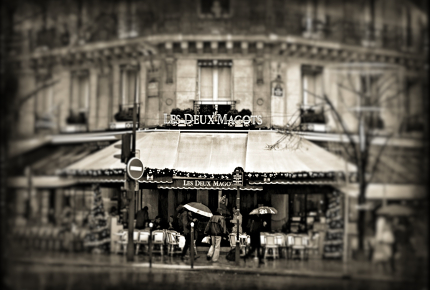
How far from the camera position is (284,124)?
18750mm

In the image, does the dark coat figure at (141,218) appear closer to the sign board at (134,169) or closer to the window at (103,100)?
the sign board at (134,169)

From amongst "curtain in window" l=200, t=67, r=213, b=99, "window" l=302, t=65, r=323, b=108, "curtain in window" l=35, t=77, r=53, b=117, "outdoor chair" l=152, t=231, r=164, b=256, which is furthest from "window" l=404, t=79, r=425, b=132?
"curtain in window" l=35, t=77, r=53, b=117

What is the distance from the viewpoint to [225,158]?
60.0 ft

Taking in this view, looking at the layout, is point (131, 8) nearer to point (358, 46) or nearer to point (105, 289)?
point (358, 46)

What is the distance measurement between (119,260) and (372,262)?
7.20m

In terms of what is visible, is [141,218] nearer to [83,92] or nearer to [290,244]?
[83,92]

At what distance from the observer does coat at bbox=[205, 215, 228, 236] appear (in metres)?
17.2

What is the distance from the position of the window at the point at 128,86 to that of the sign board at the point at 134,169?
170 inches

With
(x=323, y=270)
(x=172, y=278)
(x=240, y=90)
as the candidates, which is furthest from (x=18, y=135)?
(x=323, y=270)

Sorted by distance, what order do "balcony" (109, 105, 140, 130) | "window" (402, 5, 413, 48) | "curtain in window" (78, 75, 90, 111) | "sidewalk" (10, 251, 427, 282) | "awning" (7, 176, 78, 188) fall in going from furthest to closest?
"balcony" (109, 105, 140, 130), "curtain in window" (78, 75, 90, 111), "awning" (7, 176, 78, 188), "window" (402, 5, 413, 48), "sidewalk" (10, 251, 427, 282)


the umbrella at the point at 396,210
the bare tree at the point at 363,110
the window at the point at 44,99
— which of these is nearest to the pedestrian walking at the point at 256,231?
the bare tree at the point at 363,110

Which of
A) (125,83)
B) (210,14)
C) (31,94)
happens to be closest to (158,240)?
(125,83)

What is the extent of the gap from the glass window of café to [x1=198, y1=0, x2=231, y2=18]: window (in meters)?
6.62

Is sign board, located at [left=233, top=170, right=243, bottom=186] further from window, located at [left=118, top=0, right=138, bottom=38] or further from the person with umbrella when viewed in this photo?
window, located at [left=118, top=0, right=138, bottom=38]
